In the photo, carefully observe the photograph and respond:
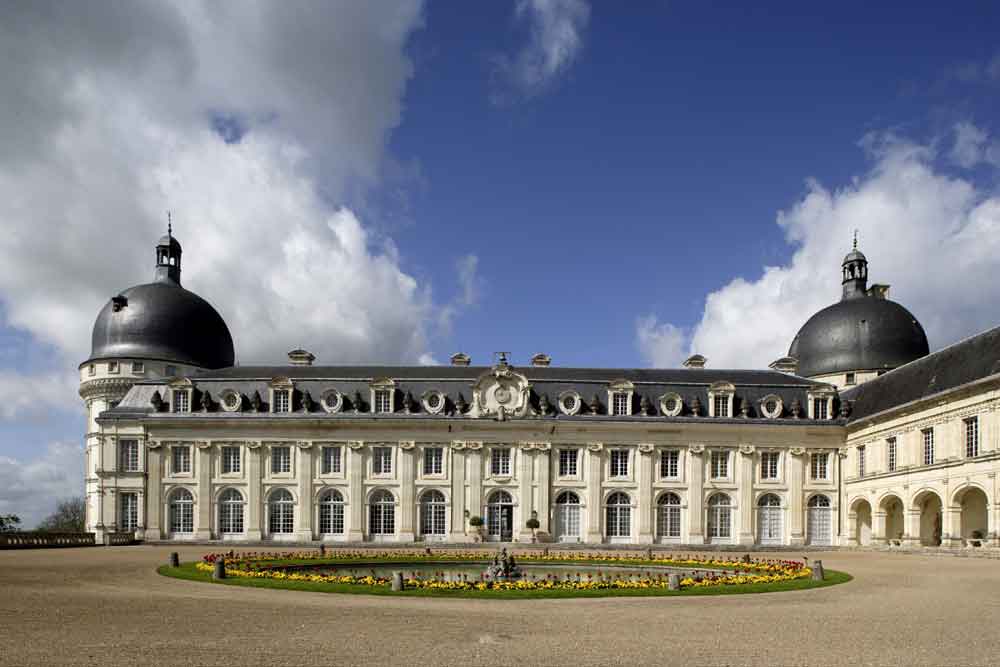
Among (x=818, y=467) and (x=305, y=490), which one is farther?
(x=818, y=467)

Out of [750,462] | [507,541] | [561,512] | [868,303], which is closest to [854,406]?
[750,462]

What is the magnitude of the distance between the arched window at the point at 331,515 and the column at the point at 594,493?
1389 cm

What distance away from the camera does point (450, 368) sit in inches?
1991

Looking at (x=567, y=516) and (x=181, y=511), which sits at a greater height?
(x=181, y=511)

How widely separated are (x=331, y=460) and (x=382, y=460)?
2910mm

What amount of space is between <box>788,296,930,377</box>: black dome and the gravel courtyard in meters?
36.6

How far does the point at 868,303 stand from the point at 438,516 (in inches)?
1293

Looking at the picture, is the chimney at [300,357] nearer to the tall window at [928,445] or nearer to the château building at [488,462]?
the château building at [488,462]

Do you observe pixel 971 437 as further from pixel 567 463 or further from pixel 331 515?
pixel 331 515

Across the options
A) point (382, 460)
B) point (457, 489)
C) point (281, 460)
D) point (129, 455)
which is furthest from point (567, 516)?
point (129, 455)

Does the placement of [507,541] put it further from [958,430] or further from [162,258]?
[162,258]

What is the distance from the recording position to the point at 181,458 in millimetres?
46906

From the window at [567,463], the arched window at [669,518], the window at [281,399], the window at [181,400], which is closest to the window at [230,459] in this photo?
the window at [281,399]

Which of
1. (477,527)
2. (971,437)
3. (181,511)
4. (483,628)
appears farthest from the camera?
(181,511)
